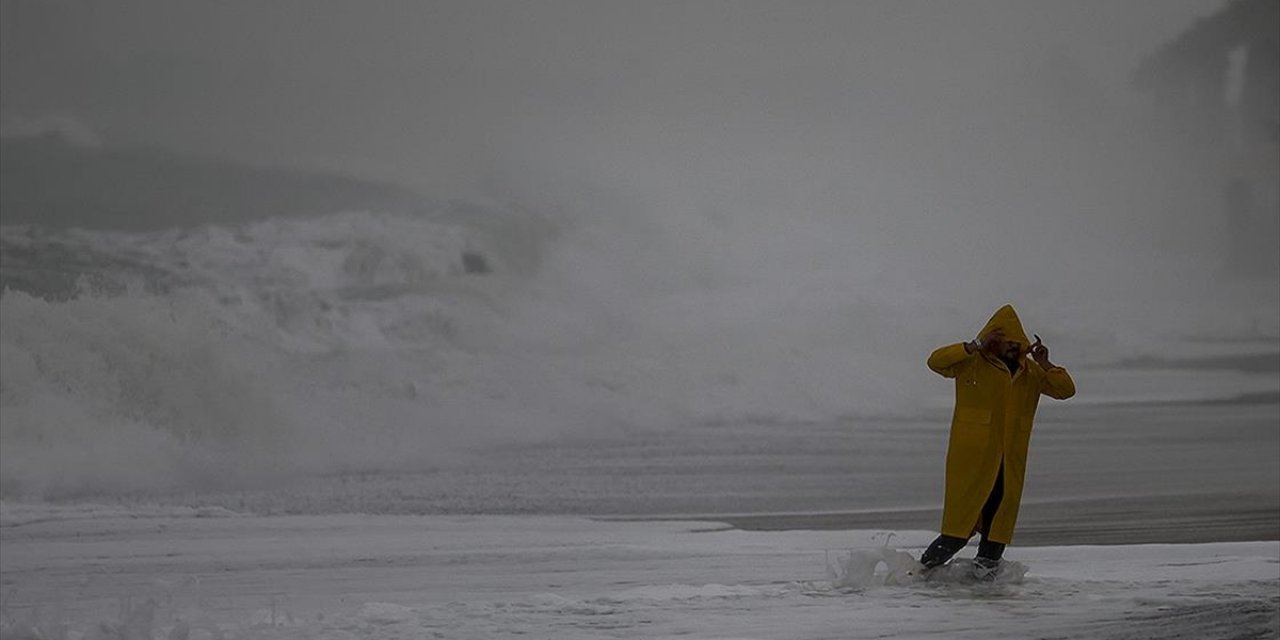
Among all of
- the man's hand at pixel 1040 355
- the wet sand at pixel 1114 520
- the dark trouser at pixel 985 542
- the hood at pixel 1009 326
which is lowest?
the dark trouser at pixel 985 542

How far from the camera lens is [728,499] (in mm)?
10211

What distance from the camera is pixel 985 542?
5.41m

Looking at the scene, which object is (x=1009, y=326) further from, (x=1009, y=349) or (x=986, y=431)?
(x=986, y=431)

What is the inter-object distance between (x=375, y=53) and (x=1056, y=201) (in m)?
8.44

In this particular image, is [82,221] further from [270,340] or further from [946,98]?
[946,98]

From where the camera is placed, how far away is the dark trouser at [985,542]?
213 inches

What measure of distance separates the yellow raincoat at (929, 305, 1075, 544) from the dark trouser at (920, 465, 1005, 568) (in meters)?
0.03

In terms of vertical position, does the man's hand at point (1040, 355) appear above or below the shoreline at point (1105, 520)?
above

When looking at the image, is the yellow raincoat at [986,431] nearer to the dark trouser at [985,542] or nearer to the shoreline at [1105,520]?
the dark trouser at [985,542]

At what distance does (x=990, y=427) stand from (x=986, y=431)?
3 cm

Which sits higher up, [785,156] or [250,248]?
[785,156]

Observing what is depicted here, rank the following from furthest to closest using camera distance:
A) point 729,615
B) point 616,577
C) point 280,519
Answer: point 280,519
point 616,577
point 729,615

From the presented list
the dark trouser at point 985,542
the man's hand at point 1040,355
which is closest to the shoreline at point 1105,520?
the dark trouser at point 985,542

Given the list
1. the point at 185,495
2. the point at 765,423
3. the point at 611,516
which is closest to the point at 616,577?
the point at 611,516
